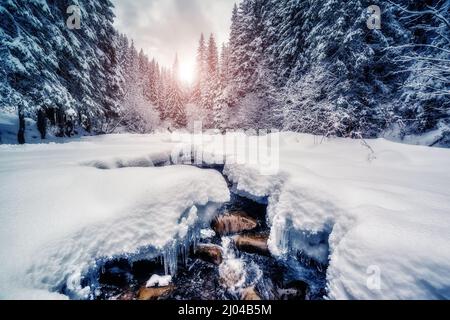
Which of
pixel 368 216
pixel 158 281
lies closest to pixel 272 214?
pixel 368 216

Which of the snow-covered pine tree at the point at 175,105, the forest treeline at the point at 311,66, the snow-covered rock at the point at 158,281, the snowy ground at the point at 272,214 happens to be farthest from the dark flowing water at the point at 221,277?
the snow-covered pine tree at the point at 175,105

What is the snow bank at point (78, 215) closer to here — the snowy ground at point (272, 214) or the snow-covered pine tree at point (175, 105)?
the snowy ground at point (272, 214)

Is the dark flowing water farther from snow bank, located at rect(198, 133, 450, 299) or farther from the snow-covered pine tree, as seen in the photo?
the snow-covered pine tree

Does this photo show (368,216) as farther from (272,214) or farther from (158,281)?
(158,281)

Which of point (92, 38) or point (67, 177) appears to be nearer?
point (67, 177)

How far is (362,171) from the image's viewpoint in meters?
5.07

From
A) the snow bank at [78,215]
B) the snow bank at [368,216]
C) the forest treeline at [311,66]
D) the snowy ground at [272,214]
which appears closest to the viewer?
the snow bank at [368,216]

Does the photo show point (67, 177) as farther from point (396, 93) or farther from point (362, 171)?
point (396, 93)

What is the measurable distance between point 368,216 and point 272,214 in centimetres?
226

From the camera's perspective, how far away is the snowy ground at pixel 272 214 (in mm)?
2443

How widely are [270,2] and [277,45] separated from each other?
15.1 feet

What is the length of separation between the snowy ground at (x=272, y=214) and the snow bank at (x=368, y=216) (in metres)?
0.01

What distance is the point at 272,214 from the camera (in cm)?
509
